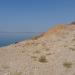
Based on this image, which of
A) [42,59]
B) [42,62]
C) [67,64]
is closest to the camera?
[67,64]

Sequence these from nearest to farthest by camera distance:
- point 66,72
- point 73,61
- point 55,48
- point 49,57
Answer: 1. point 66,72
2. point 73,61
3. point 49,57
4. point 55,48

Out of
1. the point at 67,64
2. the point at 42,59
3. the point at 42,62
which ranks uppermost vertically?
the point at 42,59

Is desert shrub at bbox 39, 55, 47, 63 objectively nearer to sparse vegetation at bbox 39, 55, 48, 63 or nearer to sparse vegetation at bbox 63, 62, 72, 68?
sparse vegetation at bbox 39, 55, 48, 63

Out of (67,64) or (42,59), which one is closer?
(67,64)

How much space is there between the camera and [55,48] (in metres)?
18.6

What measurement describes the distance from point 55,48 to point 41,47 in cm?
119

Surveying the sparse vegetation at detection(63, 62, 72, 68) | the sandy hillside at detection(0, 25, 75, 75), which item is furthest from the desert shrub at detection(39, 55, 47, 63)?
the sparse vegetation at detection(63, 62, 72, 68)

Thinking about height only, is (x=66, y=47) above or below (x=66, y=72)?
above

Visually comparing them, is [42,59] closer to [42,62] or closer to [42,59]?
[42,59]

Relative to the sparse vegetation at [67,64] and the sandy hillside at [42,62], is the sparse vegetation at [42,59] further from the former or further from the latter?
the sparse vegetation at [67,64]

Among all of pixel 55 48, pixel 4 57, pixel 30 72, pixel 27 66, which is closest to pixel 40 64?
pixel 27 66

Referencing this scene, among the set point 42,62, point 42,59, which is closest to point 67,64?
point 42,62

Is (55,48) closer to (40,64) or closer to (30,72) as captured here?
(40,64)

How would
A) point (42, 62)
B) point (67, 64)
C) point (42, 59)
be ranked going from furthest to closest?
point (42, 59)
point (42, 62)
point (67, 64)
